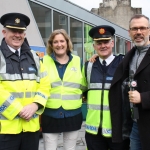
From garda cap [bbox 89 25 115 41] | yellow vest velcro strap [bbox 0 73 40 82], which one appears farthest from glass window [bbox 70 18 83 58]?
yellow vest velcro strap [bbox 0 73 40 82]

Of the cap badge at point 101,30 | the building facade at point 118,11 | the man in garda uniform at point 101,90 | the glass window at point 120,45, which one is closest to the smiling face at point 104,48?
the man in garda uniform at point 101,90

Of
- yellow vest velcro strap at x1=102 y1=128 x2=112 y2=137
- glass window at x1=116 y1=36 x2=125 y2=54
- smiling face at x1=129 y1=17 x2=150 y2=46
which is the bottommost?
yellow vest velcro strap at x1=102 y1=128 x2=112 y2=137

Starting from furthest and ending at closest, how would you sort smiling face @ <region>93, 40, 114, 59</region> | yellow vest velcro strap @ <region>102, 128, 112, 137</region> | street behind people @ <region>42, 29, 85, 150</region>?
Result: 1. street behind people @ <region>42, 29, 85, 150</region>
2. smiling face @ <region>93, 40, 114, 59</region>
3. yellow vest velcro strap @ <region>102, 128, 112, 137</region>

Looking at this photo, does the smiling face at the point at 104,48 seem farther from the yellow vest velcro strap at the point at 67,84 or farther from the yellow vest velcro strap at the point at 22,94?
the yellow vest velcro strap at the point at 22,94

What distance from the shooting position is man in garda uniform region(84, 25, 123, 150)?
2.89 m

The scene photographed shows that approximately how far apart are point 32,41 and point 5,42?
148 inches

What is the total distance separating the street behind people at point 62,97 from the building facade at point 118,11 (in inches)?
1052

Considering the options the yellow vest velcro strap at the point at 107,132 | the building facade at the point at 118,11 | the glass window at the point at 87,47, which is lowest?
the yellow vest velcro strap at the point at 107,132

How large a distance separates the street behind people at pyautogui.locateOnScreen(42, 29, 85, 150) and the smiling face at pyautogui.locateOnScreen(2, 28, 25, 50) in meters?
0.54

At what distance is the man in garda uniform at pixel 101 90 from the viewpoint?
2.89m

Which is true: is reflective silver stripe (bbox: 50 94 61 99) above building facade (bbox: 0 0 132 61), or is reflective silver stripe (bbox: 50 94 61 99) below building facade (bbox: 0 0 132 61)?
below

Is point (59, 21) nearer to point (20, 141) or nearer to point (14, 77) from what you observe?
point (14, 77)

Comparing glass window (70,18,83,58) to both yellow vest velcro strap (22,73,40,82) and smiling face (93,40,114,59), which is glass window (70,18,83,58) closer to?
smiling face (93,40,114,59)

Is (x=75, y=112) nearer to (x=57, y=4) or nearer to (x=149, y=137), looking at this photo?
(x=149, y=137)
